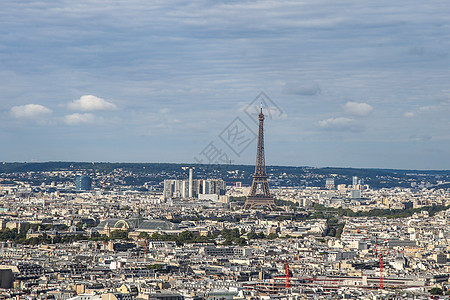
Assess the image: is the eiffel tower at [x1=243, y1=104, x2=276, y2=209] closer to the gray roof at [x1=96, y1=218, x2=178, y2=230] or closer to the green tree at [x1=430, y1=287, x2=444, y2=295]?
the gray roof at [x1=96, y1=218, x2=178, y2=230]

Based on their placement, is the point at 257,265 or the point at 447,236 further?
the point at 447,236

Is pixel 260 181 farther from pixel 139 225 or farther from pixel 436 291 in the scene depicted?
pixel 436 291

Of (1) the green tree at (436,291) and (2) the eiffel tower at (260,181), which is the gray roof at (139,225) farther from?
(1) the green tree at (436,291)

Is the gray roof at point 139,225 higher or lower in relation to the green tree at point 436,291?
higher

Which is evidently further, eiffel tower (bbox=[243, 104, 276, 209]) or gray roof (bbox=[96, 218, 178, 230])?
eiffel tower (bbox=[243, 104, 276, 209])

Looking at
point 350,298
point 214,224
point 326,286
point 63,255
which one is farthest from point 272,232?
point 350,298

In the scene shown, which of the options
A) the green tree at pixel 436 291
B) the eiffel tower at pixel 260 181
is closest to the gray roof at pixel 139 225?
the eiffel tower at pixel 260 181

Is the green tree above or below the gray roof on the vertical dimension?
below

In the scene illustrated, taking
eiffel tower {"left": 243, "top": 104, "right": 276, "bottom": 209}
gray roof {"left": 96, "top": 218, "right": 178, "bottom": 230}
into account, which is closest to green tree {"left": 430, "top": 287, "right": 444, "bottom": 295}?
gray roof {"left": 96, "top": 218, "right": 178, "bottom": 230}

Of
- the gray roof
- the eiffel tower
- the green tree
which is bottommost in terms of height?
the green tree

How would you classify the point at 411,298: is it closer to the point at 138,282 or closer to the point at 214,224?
the point at 138,282

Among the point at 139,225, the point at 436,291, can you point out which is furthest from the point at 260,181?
the point at 436,291
